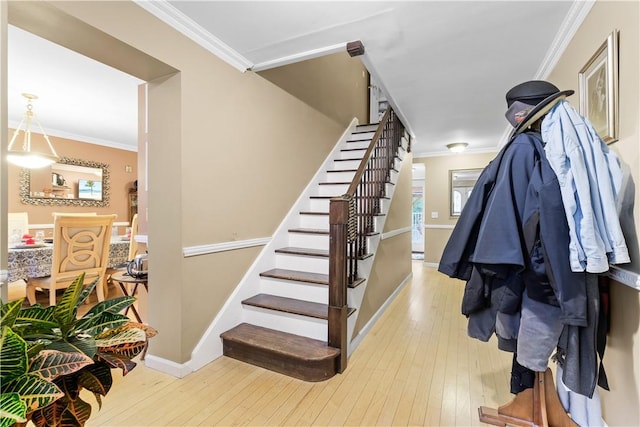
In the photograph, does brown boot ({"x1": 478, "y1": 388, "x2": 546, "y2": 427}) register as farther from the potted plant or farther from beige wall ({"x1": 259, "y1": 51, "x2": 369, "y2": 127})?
beige wall ({"x1": 259, "y1": 51, "x2": 369, "y2": 127})

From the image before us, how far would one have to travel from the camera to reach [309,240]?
3.08 metres

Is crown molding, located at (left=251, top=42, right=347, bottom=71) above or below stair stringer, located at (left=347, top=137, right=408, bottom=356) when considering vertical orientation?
above

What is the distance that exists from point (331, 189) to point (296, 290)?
1553mm

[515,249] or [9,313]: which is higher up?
[515,249]

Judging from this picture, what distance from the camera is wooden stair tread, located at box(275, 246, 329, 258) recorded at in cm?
276

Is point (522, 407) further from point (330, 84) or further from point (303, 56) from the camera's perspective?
point (330, 84)

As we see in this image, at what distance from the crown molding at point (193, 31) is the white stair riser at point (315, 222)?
160 centimetres

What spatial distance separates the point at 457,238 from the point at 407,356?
4.52 feet

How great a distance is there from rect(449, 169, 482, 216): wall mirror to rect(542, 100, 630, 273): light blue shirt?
4.83 metres

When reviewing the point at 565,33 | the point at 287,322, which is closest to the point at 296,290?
the point at 287,322

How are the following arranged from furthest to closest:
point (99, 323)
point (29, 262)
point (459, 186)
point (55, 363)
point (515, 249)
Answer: point (459, 186) < point (29, 262) < point (515, 249) < point (99, 323) < point (55, 363)

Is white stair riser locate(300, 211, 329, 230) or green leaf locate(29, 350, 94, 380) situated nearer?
green leaf locate(29, 350, 94, 380)

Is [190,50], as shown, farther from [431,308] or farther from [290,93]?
[431,308]

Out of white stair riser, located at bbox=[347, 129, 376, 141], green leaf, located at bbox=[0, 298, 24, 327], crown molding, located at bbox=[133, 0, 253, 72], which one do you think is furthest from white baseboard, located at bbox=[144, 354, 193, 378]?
white stair riser, located at bbox=[347, 129, 376, 141]
